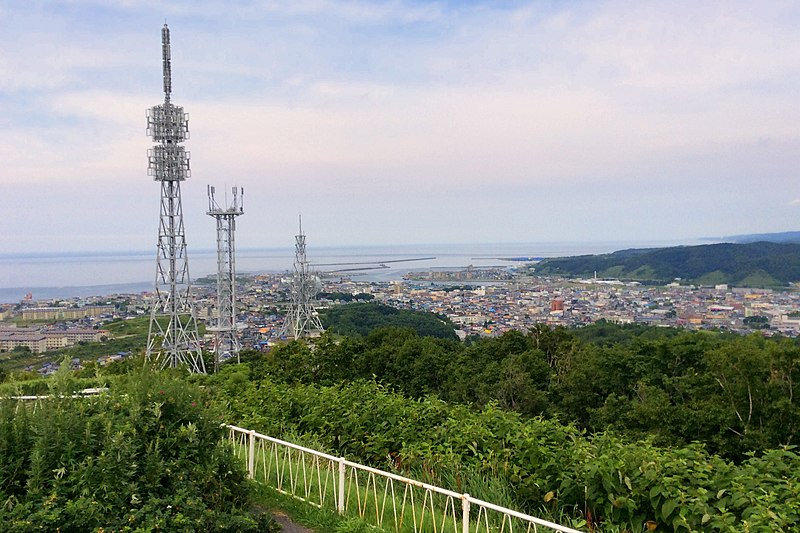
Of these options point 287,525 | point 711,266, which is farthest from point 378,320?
point 711,266

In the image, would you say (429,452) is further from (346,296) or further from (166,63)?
(346,296)

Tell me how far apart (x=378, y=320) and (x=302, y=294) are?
24.6 ft

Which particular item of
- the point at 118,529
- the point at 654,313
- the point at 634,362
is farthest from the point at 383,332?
the point at 654,313

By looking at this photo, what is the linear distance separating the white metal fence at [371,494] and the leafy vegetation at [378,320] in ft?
80.7

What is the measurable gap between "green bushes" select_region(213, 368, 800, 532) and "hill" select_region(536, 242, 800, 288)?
188 ft

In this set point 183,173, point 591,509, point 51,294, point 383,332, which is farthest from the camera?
point 51,294

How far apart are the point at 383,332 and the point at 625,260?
72.1m

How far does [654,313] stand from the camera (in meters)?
39.8

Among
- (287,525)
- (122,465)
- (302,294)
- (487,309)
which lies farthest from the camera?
(487,309)

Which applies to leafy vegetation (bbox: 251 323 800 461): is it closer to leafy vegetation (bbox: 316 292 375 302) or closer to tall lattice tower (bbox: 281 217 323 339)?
tall lattice tower (bbox: 281 217 323 339)

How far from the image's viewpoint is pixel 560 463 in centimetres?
438

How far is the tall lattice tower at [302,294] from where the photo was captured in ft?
92.6

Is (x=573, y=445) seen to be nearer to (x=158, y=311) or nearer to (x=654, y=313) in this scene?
(x=158, y=311)

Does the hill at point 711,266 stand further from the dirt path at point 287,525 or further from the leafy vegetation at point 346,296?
the dirt path at point 287,525
